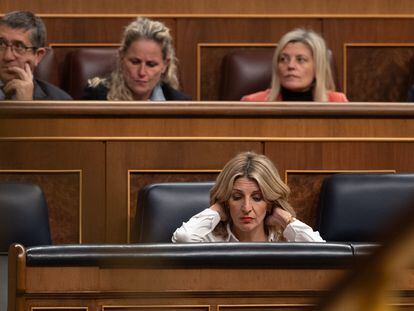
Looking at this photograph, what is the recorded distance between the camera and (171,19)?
2080mm

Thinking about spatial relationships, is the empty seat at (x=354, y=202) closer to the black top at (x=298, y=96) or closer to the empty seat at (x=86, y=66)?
the black top at (x=298, y=96)

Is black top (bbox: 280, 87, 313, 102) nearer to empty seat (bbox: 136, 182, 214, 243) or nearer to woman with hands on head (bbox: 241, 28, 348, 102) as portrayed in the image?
woman with hands on head (bbox: 241, 28, 348, 102)

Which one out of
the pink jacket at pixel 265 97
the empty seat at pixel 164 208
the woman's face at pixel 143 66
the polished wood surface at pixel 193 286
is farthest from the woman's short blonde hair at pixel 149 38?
the polished wood surface at pixel 193 286

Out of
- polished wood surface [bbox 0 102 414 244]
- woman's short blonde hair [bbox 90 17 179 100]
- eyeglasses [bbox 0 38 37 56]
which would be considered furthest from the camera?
woman's short blonde hair [bbox 90 17 179 100]

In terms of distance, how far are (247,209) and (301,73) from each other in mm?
458

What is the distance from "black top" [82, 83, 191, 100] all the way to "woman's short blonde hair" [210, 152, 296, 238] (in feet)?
1.22

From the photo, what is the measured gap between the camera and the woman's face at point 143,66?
5.66 feet

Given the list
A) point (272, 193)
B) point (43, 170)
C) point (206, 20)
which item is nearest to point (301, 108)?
point (272, 193)

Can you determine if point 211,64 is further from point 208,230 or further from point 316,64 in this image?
point 208,230

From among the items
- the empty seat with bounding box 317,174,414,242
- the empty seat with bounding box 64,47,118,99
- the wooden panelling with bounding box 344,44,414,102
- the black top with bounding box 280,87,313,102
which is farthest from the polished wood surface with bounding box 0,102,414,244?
the wooden panelling with bounding box 344,44,414,102

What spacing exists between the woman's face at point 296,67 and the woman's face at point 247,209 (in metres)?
0.41

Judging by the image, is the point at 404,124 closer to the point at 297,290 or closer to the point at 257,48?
the point at 257,48

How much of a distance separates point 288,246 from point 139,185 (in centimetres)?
55

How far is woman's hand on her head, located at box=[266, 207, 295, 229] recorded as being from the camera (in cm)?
137
